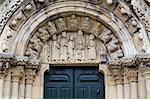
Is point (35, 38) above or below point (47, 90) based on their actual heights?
above

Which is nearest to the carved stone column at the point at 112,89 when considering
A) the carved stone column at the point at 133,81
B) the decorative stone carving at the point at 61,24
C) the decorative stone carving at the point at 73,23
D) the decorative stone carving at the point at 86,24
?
the carved stone column at the point at 133,81

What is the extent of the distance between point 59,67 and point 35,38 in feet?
2.69

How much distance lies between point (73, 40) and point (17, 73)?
4.91ft

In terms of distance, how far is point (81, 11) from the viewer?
822 centimetres

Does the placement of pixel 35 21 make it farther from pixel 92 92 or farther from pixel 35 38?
pixel 92 92

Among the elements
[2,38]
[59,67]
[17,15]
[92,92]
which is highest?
[17,15]

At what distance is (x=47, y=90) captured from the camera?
27.0 feet

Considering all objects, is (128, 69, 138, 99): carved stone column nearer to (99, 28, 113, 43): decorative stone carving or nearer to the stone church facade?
the stone church facade

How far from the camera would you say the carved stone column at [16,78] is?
25.1 ft

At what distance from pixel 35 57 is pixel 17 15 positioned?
95cm

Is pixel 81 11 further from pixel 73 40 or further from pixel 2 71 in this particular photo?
pixel 2 71

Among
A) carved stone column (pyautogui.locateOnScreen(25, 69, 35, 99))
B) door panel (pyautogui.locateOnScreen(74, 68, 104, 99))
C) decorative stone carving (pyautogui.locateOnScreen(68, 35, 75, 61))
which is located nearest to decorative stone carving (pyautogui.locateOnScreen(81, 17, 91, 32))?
decorative stone carving (pyautogui.locateOnScreen(68, 35, 75, 61))

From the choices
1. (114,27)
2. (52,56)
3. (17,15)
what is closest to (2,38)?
(17,15)

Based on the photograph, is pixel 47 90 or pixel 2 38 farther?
pixel 47 90
